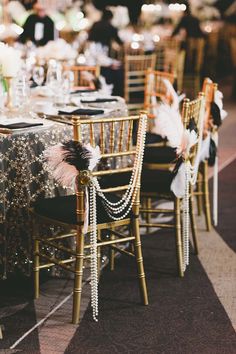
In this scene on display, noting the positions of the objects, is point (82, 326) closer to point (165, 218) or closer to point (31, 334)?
point (31, 334)

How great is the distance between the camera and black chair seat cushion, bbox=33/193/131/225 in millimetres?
3189

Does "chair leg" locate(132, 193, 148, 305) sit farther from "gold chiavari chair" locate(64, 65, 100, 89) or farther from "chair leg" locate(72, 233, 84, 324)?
"gold chiavari chair" locate(64, 65, 100, 89)

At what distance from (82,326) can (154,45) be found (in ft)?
27.1

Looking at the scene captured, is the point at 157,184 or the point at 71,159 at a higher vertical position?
the point at 71,159

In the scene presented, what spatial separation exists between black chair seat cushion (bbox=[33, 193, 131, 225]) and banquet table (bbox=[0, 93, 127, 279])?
12cm

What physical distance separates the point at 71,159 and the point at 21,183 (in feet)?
1.54

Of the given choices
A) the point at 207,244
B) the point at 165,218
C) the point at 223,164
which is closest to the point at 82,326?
the point at 207,244

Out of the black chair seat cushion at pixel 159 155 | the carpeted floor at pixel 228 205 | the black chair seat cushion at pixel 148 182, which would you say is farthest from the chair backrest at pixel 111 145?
the carpeted floor at pixel 228 205

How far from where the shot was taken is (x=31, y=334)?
310 centimetres

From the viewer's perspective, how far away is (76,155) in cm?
303

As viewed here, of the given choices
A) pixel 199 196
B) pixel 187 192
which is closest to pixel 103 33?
pixel 199 196

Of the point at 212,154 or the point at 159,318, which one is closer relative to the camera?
the point at 159,318

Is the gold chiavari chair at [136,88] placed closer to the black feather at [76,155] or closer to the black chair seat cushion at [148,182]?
the black chair seat cushion at [148,182]

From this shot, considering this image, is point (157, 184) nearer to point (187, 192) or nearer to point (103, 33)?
point (187, 192)
